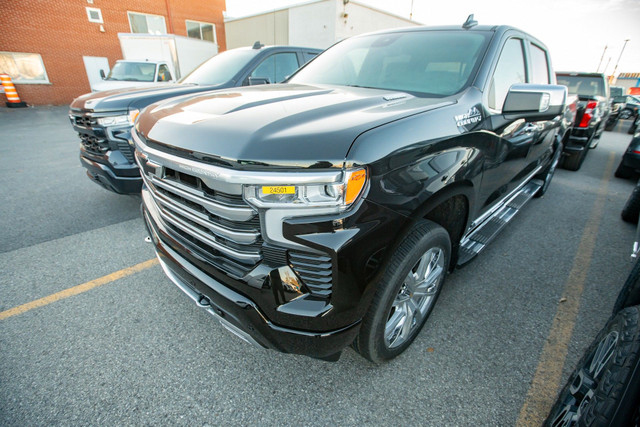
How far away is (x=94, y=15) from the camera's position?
17406 mm

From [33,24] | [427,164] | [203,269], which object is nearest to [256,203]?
[203,269]

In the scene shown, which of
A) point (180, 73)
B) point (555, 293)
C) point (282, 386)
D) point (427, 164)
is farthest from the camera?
point (180, 73)

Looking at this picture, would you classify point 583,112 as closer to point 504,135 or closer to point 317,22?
point 504,135

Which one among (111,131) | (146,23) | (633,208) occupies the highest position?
(146,23)

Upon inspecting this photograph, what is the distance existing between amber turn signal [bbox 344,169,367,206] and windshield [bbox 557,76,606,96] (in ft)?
27.4

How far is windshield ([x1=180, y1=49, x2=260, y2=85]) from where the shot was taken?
477 cm

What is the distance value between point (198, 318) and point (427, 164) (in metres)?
1.85

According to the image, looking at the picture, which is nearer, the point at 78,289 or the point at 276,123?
the point at 276,123

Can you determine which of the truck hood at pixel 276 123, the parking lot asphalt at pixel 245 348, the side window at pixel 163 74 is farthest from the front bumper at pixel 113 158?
the side window at pixel 163 74

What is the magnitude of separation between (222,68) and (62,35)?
18195 millimetres

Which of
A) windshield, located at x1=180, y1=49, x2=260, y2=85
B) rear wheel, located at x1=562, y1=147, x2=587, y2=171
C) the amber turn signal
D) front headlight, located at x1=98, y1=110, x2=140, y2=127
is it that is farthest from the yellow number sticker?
rear wheel, located at x1=562, y1=147, x2=587, y2=171

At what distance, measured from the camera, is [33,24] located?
15781 mm

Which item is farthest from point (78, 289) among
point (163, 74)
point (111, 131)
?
point (163, 74)

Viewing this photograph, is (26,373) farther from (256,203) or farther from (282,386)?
(256,203)
